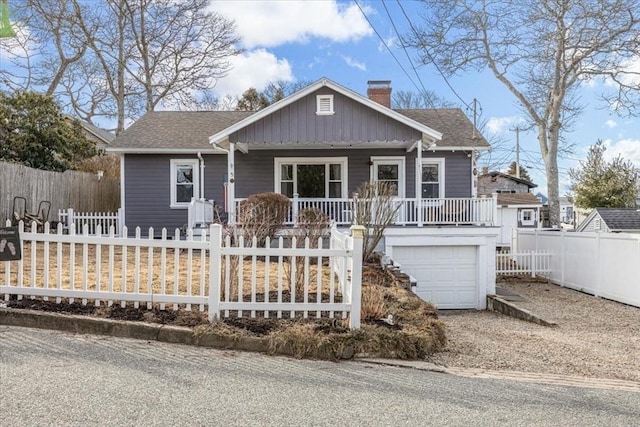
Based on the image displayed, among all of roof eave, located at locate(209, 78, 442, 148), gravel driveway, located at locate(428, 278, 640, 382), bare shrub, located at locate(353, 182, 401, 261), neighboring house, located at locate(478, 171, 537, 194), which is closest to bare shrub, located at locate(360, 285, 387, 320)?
gravel driveway, located at locate(428, 278, 640, 382)

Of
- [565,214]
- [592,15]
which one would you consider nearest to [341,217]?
[592,15]

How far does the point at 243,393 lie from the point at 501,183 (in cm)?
4011

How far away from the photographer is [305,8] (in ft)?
33.4

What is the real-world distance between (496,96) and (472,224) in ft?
53.2

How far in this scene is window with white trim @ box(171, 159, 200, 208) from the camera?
52.5ft

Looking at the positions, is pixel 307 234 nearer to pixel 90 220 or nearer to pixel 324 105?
pixel 324 105

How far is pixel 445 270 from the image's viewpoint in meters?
12.9

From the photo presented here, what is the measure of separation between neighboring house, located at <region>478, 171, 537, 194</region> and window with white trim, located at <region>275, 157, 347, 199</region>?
80.0ft

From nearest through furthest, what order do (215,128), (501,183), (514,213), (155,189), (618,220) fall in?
(155,189), (215,128), (618,220), (514,213), (501,183)

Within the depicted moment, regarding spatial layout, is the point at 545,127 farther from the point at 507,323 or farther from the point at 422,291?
the point at 507,323

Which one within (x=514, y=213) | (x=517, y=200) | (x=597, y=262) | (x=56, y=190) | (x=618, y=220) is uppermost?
(x=517, y=200)

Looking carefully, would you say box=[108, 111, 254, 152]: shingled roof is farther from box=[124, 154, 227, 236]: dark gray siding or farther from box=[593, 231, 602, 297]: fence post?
box=[593, 231, 602, 297]: fence post

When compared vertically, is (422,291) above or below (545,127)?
below

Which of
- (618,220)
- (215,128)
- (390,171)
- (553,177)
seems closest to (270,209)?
(390,171)
